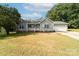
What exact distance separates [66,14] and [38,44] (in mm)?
766

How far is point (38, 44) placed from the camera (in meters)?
4.58

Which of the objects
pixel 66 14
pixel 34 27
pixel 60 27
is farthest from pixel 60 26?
pixel 34 27

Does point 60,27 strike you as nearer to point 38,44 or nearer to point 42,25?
point 42,25

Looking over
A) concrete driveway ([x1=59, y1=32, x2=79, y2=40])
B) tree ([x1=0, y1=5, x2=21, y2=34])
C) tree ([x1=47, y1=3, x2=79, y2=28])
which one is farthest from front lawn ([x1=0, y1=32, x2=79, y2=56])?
tree ([x1=47, y1=3, x2=79, y2=28])

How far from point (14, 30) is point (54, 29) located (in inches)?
30.0

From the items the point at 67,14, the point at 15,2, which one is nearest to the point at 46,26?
the point at 67,14

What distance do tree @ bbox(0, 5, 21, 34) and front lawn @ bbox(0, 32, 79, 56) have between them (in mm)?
192

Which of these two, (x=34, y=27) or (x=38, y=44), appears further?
(x=34, y=27)

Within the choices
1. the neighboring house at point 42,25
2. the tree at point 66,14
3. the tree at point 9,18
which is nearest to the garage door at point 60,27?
the neighboring house at point 42,25

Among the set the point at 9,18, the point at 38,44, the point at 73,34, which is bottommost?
the point at 38,44

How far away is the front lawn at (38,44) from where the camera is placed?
14.7 ft

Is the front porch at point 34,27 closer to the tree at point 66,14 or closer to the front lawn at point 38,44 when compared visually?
the front lawn at point 38,44

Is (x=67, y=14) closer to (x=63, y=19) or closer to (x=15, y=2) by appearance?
(x=63, y=19)

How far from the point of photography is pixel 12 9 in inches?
181
